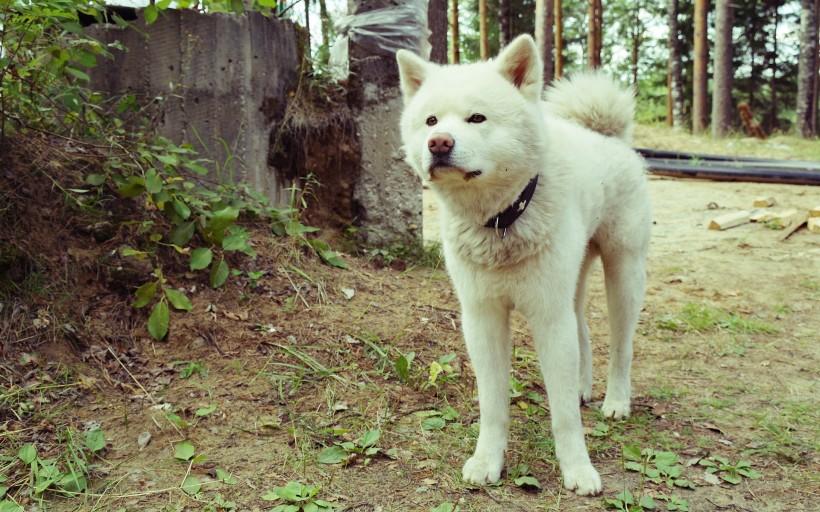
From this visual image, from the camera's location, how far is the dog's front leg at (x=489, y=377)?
2.79 metres

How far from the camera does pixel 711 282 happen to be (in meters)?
5.79

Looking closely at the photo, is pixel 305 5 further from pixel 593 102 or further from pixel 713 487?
pixel 713 487

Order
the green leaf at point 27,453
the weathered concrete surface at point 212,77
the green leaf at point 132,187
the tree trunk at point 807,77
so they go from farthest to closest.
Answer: the tree trunk at point 807,77
the weathered concrete surface at point 212,77
the green leaf at point 132,187
the green leaf at point 27,453

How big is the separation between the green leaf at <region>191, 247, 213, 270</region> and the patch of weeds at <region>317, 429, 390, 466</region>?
54.5 inches

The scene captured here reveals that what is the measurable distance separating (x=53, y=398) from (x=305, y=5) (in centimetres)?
336

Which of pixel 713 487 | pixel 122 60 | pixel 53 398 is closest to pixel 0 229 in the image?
pixel 53 398

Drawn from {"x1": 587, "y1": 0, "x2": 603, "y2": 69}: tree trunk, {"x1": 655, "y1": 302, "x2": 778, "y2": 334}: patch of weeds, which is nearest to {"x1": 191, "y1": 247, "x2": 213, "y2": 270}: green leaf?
{"x1": 655, "y1": 302, "x2": 778, "y2": 334}: patch of weeds

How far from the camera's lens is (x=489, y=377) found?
2809mm

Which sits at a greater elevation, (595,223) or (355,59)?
(355,59)


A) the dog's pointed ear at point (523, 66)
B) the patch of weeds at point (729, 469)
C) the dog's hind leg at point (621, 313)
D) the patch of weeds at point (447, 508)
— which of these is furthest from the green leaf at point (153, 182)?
the patch of weeds at point (729, 469)

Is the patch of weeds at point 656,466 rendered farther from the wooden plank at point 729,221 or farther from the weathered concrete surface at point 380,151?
the wooden plank at point 729,221

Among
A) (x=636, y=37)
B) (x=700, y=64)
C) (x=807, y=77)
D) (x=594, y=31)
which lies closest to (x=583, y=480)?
(x=700, y=64)

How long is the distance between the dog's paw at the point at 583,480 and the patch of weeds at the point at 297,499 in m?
0.98

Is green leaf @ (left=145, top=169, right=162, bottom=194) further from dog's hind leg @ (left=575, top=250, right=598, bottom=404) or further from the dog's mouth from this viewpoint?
dog's hind leg @ (left=575, top=250, right=598, bottom=404)
